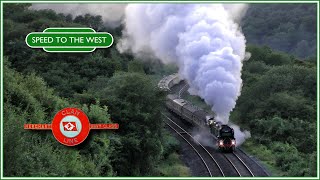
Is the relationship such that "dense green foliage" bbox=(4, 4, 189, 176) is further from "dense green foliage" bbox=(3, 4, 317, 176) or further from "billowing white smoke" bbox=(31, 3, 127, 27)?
"billowing white smoke" bbox=(31, 3, 127, 27)

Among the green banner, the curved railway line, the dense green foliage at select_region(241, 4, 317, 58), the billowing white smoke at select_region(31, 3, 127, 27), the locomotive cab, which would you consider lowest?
the curved railway line

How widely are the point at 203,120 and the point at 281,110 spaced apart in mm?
6285

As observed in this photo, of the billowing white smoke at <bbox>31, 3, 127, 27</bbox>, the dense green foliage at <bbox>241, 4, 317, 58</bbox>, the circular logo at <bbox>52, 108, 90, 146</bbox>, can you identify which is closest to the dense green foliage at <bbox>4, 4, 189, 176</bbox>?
the circular logo at <bbox>52, 108, 90, 146</bbox>

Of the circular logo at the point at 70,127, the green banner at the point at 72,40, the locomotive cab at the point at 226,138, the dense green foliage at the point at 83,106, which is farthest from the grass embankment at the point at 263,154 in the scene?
the green banner at the point at 72,40

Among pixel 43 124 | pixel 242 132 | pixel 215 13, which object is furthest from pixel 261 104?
pixel 43 124

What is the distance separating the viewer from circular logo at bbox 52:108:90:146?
1691 cm

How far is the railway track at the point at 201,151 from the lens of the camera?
75.5 feet

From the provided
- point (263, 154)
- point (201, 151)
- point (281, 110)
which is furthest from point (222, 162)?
point (281, 110)

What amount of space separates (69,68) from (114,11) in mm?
4028

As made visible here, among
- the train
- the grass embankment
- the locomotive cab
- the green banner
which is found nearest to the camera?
the green banner

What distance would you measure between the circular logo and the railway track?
777 centimetres

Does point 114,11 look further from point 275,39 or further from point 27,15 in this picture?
point 275,39

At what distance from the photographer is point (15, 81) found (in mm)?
19906

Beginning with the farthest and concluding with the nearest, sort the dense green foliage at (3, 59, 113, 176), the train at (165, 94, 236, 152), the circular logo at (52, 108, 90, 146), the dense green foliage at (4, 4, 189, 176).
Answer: the train at (165, 94, 236, 152) → the circular logo at (52, 108, 90, 146) → the dense green foliage at (4, 4, 189, 176) → the dense green foliage at (3, 59, 113, 176)
